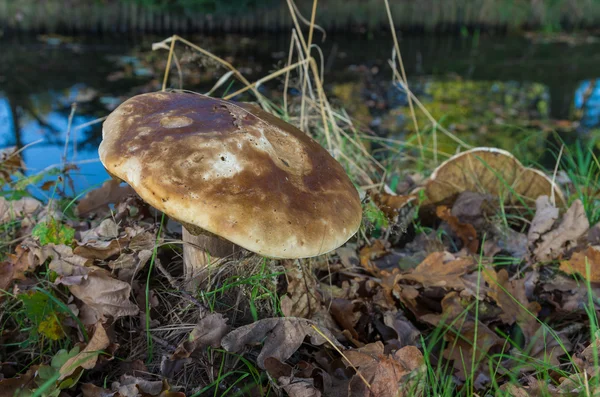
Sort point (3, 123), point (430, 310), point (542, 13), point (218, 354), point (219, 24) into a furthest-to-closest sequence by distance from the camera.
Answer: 1. point (542, 13)
2. point (219, 24)
3. point (3, 123)
4. point (430, 310)
5. point (218, 354)

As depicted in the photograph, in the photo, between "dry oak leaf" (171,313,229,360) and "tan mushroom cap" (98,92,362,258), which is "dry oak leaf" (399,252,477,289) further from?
"dry oak leaf" (171,313,229,360)

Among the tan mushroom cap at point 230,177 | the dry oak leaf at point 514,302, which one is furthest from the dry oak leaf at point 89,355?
the dry oak leaf at point 514,302

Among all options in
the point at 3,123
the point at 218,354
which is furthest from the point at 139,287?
the point at 3,123

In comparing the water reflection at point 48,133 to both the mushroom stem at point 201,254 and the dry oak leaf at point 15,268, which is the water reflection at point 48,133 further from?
the mushroom stem at point 201,254

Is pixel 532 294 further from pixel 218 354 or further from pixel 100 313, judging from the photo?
pixel 100 313

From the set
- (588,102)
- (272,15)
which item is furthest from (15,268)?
(272,15)

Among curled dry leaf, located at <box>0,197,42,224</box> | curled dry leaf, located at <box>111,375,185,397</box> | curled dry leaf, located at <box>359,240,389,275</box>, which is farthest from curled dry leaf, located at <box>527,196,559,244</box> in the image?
curled dry leaf, located at <box>0,197,42,224</box>

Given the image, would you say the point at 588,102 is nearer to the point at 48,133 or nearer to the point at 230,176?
the point at 48,133
